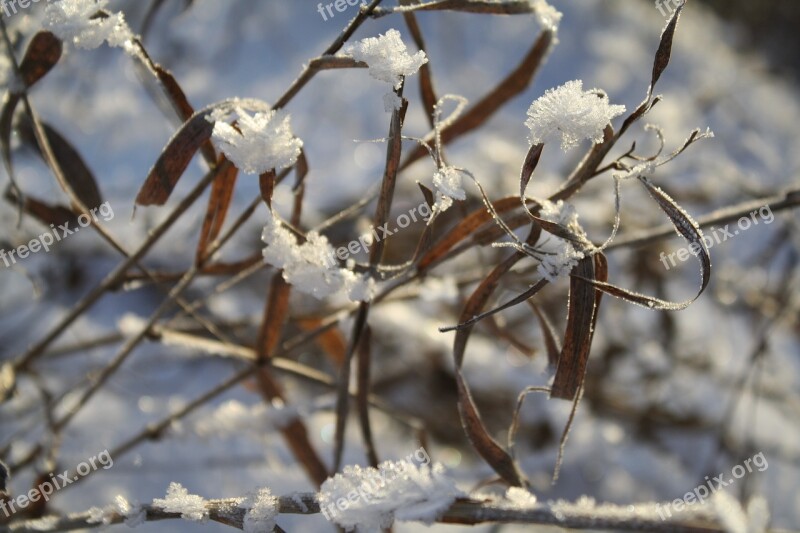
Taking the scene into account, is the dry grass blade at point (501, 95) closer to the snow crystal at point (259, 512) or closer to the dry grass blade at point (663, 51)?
the dry grass blade at point (663, 51)

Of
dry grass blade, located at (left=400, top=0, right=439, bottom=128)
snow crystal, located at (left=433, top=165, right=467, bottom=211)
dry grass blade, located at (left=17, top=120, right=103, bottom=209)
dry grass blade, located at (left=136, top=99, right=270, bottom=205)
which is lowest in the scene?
snow crystal, located at (left=433, top=165, right=467, bottom=211)

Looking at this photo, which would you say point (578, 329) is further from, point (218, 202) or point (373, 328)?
point (373, 328)

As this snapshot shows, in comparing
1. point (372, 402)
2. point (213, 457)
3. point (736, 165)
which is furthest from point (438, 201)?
point (736, 165)

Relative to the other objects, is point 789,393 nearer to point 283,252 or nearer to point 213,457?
point 213,457

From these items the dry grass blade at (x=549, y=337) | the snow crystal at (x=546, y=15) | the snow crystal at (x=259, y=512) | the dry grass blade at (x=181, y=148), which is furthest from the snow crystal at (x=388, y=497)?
the snow crystal at (x=546, y=15)

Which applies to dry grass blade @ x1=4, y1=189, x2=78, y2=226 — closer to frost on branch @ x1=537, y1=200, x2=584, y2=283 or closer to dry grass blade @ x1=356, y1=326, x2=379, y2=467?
dry grass blade @ x1=356, y1=326, x2=379, y2=467

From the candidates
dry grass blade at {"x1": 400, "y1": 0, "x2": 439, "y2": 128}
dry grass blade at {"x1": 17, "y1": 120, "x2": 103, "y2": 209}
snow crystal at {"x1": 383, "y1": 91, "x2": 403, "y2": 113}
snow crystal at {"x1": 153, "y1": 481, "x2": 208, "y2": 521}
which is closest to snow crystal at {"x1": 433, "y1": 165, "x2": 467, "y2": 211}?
snow crystal at {"x1": 383, "y1": 91, "x2": 403, "y2": 113}
